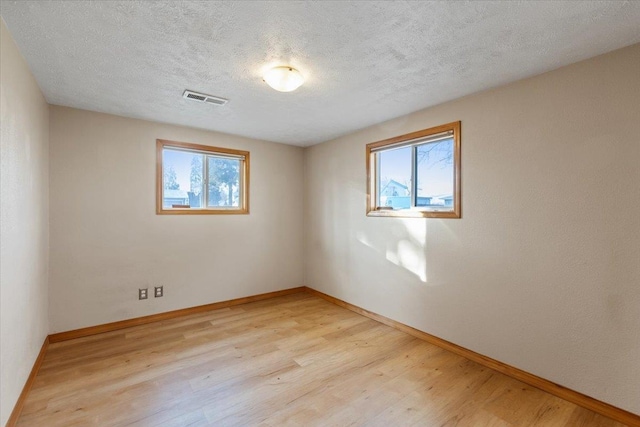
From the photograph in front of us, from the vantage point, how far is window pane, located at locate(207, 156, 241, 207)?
397cm

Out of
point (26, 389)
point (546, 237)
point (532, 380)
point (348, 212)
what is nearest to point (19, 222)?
point (26, 389)

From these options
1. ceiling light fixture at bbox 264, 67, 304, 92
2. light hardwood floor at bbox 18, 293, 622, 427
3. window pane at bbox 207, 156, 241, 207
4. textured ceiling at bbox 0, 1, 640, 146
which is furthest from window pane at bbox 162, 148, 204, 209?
ceiling light fixture at bbox 264, 67, 304, 92

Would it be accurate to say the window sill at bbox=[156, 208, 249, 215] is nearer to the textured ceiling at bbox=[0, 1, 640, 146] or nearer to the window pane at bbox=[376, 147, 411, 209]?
the textured ceiling at bbox=[0, 1, 640, 146]

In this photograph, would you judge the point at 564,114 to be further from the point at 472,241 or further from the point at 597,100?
the point at 472,241

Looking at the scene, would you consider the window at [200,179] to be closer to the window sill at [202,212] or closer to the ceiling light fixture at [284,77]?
the window sill at [202,212]

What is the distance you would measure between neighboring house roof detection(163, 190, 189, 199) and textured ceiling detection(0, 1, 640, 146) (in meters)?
1.14

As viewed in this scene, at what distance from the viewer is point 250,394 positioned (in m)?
2.12

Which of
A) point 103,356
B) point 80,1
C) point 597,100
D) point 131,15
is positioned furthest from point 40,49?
point 597,100

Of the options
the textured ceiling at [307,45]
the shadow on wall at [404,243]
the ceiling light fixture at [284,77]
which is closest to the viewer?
the textured ceiling at [307,45]

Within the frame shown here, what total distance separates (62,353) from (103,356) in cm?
42

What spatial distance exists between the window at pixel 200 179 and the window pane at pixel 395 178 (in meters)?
1.88

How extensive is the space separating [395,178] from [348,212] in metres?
0.82

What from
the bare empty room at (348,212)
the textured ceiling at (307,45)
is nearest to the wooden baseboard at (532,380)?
the bare empty room at (348,212)

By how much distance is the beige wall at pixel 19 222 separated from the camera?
168 centimetres
